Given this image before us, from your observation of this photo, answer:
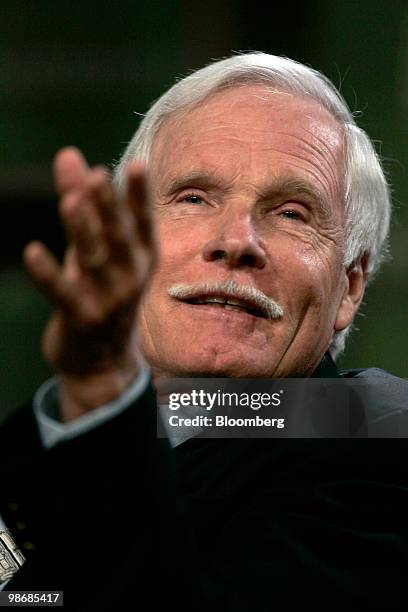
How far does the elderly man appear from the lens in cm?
90

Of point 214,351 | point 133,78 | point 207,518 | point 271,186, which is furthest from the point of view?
point 133,78

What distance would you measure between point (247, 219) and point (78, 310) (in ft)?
2.64

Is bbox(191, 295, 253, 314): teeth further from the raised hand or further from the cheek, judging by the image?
the raised hand

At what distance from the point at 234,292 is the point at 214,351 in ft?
0.33

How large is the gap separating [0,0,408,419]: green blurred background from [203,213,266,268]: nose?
1.68m

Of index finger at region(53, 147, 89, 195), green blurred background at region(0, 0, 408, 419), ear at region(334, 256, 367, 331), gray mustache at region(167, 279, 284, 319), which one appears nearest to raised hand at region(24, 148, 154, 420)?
index finger at region(53, 147, 89, 195)

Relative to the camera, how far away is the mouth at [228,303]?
1.58 m

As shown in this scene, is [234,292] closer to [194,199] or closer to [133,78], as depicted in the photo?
[194,199]

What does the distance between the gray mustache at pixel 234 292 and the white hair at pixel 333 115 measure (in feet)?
0.95

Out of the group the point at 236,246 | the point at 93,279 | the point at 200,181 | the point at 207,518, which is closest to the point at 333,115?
the point at 200,181

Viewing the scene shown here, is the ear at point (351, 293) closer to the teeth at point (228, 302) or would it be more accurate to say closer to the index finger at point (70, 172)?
the teeth at point (228, 302)

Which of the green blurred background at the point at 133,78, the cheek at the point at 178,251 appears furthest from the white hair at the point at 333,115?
the green blurred background at the point at 133,78

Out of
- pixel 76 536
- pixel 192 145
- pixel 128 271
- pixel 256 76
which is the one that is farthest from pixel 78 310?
pixel 256 76

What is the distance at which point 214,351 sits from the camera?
157 centimetres
